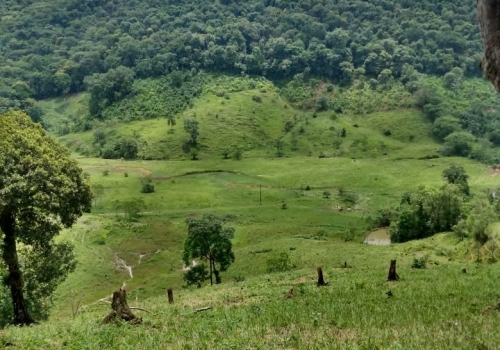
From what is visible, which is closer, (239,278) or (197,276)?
(239,278)

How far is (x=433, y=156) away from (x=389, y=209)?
240ft

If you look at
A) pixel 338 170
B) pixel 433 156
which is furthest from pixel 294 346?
pixel 433 156

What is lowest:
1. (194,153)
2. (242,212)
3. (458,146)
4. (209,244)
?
(242,212)

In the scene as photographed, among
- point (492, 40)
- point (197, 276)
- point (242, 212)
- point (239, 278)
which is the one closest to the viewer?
point (492, 40)

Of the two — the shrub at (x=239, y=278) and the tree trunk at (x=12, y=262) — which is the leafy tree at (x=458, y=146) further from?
the tree trunk at (x=12, y=262)

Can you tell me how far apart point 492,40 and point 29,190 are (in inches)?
1016

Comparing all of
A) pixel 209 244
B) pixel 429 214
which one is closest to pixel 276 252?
pixel 209 244

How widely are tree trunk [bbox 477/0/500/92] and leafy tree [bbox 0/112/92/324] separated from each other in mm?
25008

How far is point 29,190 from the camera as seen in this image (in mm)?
27484

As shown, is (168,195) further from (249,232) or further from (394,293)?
(394,293)

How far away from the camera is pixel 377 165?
160 m

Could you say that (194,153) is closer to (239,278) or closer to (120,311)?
(239,278)

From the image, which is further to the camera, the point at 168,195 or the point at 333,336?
the point at 168,195

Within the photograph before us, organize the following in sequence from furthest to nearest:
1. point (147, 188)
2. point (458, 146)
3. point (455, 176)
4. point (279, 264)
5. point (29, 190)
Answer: point (458, 146) < point (147, 188) < point (455, 176) < point (279, 264) < point (29, 190)
